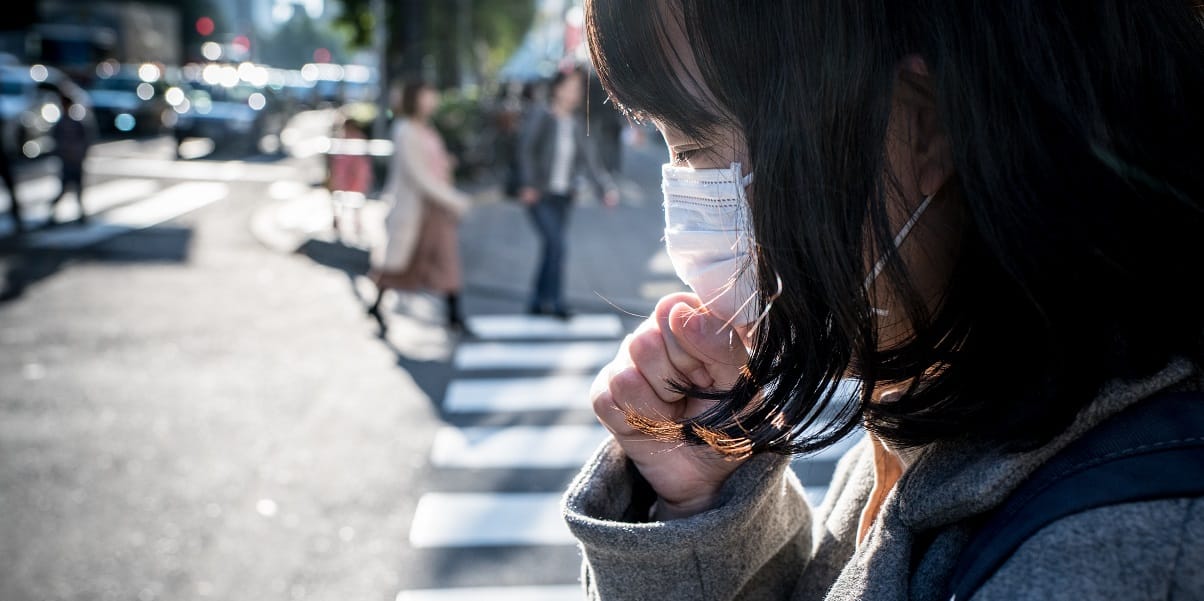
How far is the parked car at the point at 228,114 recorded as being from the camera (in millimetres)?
27641

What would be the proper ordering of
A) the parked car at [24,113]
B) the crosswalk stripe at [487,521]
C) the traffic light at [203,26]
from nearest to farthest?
the crosswalk stripe at [487,521] → the parked car at [24,113] → the traffic light at [203,26]

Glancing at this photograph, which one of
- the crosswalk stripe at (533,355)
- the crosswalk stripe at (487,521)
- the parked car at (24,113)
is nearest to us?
the crosswalk stripe at (487,521)

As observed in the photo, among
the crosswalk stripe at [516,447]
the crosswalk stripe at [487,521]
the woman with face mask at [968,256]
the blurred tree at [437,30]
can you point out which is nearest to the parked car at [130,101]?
the blurred tree at [437,30]

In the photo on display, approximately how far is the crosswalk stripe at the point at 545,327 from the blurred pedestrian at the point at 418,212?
0.49 m

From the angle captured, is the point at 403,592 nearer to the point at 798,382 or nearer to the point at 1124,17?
the point at 798,382

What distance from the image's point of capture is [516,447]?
237 inches

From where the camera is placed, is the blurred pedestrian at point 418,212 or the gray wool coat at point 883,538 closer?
the gray wool coat at point 883,538

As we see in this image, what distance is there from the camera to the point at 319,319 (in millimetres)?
8992

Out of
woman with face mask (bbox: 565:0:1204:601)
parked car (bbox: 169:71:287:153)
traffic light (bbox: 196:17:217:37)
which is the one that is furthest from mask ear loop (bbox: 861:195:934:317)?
traffic light (bbox: 196:17:217:37)

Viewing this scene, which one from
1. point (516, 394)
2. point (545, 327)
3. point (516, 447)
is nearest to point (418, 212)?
point (545, 327)

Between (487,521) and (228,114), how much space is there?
86.3ft

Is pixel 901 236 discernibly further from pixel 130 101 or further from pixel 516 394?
pixel 130 101

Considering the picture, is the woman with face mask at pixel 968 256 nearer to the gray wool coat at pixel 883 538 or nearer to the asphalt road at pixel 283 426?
the gray wool coat at pixel 883 538

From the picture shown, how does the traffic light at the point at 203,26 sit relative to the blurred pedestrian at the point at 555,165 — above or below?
below
